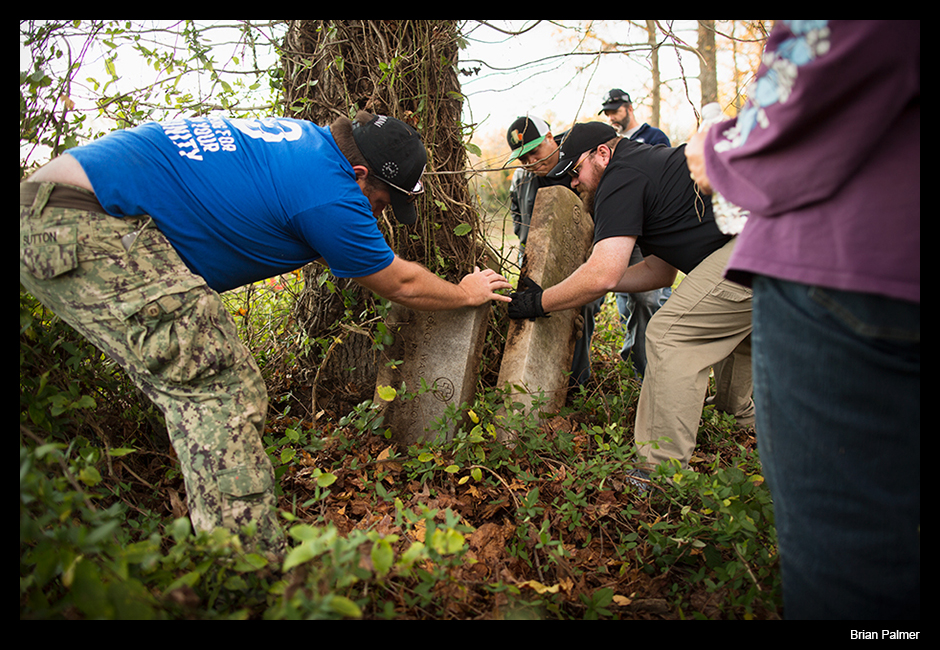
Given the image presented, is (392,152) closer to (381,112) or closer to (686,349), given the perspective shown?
(381,112)

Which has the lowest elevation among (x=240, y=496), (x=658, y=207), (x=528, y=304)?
(x=240, y=496)

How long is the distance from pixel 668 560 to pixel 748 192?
154 centimetres

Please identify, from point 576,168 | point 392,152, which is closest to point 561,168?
point 576,168

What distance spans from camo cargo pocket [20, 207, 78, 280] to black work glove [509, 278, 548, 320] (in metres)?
2.09

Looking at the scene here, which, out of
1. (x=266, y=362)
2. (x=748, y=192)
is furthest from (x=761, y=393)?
(x=266, y=362)

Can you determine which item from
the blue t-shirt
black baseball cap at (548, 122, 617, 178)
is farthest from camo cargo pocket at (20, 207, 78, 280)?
black baseball cap at (548, 122, 617, 178)

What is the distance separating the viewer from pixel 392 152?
2.41 m

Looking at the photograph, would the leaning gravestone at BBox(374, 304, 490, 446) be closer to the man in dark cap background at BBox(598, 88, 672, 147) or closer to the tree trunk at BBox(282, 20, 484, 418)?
the tree trunk at BBox(282, 20, 484, 418)

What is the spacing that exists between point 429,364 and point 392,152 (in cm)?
123

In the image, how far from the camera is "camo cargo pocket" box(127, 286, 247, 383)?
5.98ft

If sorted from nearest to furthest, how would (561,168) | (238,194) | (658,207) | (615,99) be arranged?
(238,194) → (658,207) → (561,168) → (615,99)

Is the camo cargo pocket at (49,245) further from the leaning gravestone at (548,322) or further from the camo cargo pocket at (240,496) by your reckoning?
the leaning gravestone at (548,322)
